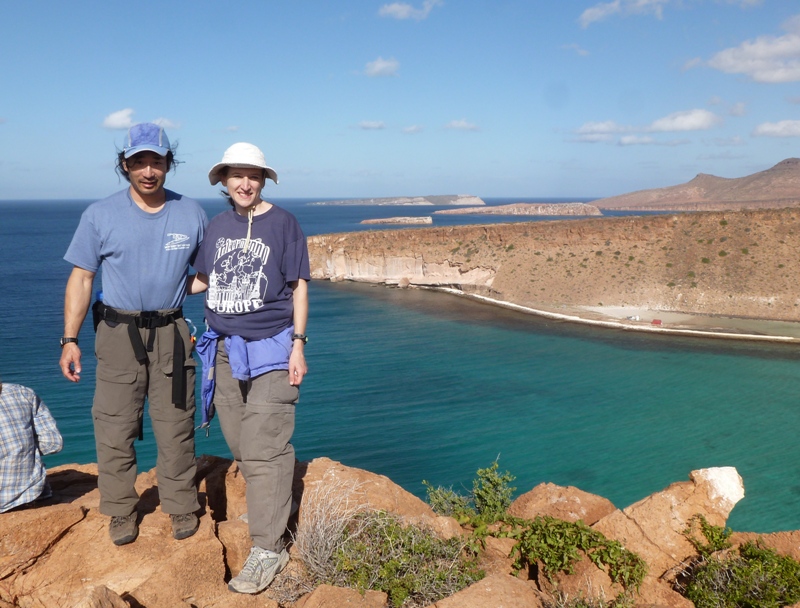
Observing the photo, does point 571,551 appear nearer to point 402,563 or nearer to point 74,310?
point 402,563

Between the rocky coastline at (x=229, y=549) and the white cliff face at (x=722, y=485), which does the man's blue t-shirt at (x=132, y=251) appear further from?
the white cliff face at (x=722, y=485)

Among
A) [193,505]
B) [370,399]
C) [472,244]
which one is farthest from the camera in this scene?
[472,244]

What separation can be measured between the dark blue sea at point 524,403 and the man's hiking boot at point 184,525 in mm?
Result: 10042

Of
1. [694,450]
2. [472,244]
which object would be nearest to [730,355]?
[694,450]

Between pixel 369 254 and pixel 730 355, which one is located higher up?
pixel 369 254

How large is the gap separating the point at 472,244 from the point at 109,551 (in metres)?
44.6

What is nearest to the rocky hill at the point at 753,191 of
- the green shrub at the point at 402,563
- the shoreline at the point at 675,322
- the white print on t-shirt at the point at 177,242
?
the shoreline at the point at 675,322

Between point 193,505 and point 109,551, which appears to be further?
point 193,505

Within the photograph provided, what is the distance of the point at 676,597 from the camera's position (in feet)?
12.6

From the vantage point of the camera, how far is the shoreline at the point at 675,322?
31.5m

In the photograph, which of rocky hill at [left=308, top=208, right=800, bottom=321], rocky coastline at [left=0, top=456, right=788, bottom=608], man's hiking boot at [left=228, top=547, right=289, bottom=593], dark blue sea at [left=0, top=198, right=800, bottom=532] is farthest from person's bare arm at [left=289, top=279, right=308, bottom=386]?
rocky hill at [left=308, top=208, right=800, bottom=321]

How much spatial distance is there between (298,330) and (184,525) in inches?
55.6

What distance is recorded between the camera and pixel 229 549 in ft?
12.3

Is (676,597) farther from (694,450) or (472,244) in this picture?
(472,244)
